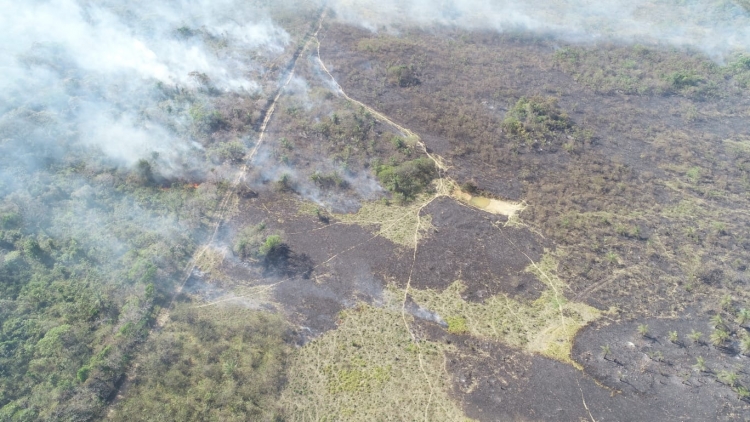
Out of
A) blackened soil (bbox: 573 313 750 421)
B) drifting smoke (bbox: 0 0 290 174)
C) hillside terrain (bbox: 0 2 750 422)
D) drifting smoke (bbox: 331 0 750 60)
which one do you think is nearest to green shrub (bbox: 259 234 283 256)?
hillside terrain (bbox: 0 2 750 422)

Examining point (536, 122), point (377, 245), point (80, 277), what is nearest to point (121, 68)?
point (80, 277)

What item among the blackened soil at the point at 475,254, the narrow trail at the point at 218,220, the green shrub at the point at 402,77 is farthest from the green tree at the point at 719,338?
the green shrub at the point at 402,77

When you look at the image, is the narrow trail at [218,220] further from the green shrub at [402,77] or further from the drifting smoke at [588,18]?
the drifting smoke at [588,18]

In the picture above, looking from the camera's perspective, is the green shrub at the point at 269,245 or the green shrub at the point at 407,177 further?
the green shrub at the point at 407,177

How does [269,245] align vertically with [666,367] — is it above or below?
above

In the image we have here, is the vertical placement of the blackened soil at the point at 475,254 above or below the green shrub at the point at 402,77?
below

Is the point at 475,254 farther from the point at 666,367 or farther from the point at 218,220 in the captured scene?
the point at 218,220

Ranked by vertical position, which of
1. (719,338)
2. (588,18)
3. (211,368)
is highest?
(588,18)
